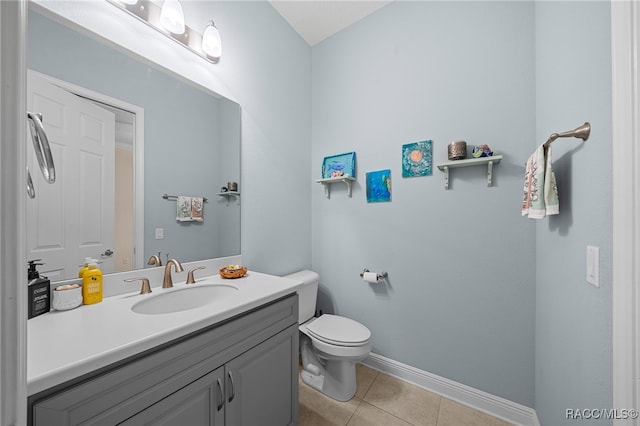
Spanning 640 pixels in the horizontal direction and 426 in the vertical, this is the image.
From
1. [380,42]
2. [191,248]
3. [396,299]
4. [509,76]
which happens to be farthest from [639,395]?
[380,42]

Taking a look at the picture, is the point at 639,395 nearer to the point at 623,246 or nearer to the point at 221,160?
the point at 623,246

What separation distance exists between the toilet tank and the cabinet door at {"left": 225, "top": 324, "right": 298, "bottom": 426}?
0.56m

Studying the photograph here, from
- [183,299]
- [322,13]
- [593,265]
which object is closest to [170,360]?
→ [183,299]

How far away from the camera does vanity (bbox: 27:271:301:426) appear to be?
578mm

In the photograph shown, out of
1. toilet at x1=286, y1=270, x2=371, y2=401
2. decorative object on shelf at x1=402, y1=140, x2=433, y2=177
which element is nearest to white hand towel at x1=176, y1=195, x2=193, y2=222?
toilet at x1=286, y1=270, x2=371, y2=401

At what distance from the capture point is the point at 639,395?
534mm

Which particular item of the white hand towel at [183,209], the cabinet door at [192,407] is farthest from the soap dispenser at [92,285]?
the cabinet door at [192,407]

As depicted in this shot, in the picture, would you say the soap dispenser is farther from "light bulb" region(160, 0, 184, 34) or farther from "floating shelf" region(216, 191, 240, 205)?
"light bulb" region(160, 0, 184, 34)

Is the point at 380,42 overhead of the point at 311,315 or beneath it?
overhead

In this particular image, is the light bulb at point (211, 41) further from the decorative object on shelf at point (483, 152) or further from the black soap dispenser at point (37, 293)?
the decorative object on shelf at point (483, 152)

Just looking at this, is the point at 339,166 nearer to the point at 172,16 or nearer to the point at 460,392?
the point at 172,16

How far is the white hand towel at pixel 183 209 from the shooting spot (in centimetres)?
129

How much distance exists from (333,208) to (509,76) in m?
1.43

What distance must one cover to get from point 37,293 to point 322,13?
7.80ft
